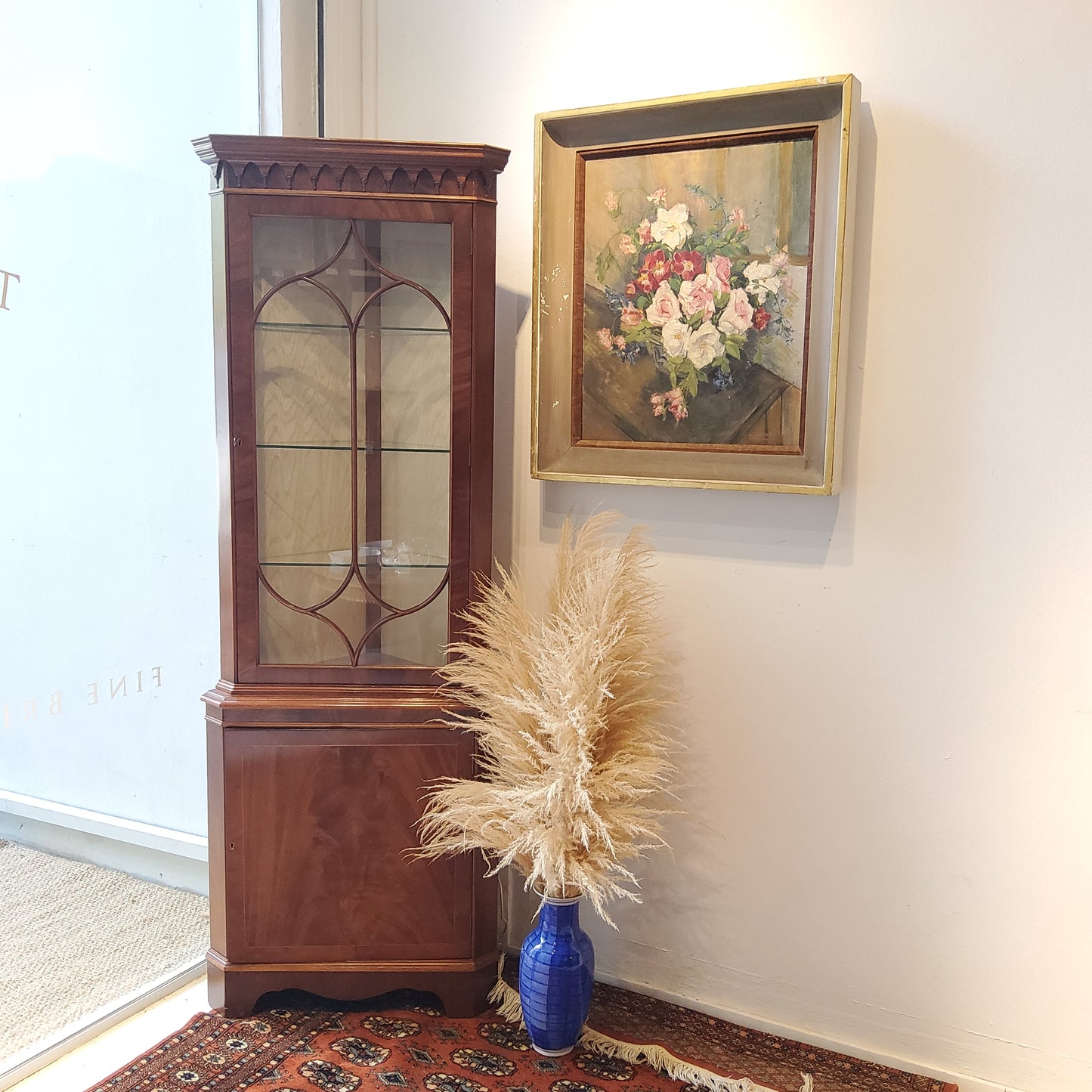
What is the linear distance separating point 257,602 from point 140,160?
37.2 inches

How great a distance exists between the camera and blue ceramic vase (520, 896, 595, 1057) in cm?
177

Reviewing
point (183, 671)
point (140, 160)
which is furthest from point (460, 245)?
point (183, 671)

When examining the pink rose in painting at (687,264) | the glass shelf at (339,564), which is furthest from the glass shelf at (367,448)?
the pink rose in painting at (687,264)

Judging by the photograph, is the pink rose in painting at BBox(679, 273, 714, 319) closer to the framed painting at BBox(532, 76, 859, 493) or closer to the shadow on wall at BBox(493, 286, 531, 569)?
the framed painting at BBox(532, 76, 859, 493)

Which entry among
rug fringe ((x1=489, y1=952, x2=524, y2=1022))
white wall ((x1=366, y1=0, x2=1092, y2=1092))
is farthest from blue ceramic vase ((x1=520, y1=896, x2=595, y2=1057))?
white wall ((x1=366, y1=0, x2=1092, y2=1092))

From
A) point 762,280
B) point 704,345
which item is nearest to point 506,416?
point 704,345

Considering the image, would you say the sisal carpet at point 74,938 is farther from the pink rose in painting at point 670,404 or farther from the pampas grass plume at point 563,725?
the pink rose in painting at point 670,404

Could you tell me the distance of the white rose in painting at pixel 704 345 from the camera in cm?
181

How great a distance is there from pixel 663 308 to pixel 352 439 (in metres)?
0.63

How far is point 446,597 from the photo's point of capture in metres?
1.86

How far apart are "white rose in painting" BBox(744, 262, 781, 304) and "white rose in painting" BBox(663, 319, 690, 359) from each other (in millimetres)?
137

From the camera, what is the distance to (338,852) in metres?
1.87

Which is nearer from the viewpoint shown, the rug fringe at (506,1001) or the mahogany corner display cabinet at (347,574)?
the mahogany corner display cabinet at (347,574)

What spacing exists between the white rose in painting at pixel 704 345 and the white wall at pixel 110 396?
1027mm
